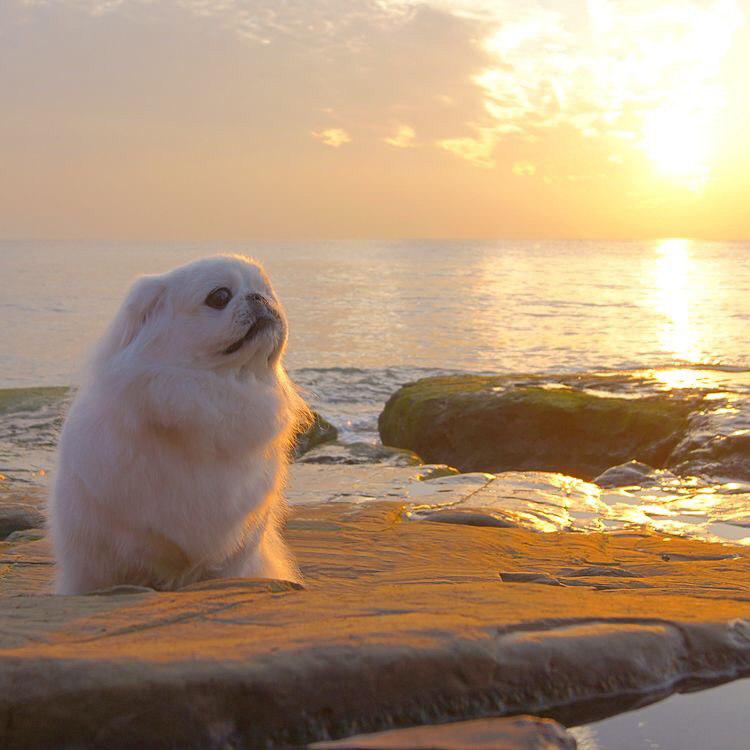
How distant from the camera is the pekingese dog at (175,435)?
158 inches

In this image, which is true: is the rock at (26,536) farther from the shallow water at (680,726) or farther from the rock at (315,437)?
the rock at (315,437)

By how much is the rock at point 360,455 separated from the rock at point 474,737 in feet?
27.3

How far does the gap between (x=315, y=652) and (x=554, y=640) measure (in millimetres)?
672

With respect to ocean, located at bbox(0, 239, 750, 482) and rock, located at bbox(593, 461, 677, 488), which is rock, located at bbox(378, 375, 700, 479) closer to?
rock, located at bbox(593, 461, 677, 488)

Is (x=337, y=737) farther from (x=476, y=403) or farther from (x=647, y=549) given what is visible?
(x=476, y=403)

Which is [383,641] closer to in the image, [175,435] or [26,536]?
[175,435]

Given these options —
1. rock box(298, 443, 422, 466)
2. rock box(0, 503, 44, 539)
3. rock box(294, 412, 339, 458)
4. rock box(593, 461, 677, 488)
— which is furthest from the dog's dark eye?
rock box(294, 412, 339, 458)

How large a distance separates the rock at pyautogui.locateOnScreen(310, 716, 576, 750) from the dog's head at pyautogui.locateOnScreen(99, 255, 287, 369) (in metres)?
2.05

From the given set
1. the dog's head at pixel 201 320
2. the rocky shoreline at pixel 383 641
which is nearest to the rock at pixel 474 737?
the rocky shoreline at pixel 383 641

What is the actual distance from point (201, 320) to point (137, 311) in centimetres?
28

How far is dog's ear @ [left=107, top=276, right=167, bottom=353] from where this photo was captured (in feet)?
13.8

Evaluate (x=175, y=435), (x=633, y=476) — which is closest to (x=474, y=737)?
(x=175, y=435)

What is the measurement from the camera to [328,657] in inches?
99.6

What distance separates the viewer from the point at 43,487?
335 inches
